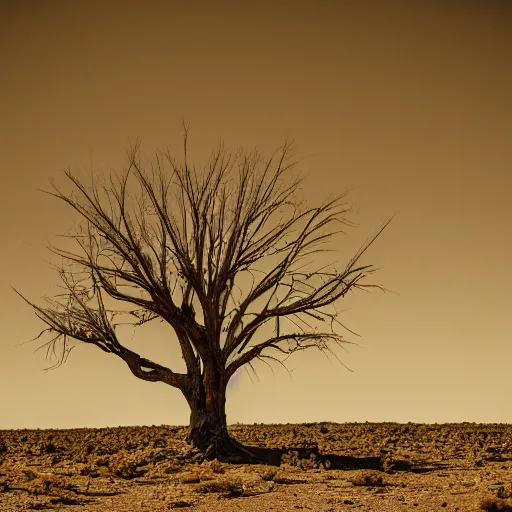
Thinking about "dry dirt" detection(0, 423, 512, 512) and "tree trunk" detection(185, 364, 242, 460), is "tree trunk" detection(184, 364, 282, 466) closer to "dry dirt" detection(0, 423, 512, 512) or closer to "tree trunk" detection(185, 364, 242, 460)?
"tree trunk" detection(185, 364, 242, 460)

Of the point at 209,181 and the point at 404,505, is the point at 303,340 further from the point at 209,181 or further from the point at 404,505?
the point at 404,505

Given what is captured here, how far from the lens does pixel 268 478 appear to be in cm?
1584

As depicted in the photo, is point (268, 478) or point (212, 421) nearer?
point (268, 478)

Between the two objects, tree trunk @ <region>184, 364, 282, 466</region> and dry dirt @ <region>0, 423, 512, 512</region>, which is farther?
tree trunk @ <region>184, 364, 282, 466</region>

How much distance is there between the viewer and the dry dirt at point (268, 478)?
12680 mm

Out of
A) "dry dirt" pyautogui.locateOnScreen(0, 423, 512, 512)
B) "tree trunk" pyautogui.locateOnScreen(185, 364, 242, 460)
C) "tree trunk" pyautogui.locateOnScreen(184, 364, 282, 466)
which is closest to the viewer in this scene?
"dry dirt" pyautogui.locateOnScreen(0, 423, 512, 512)

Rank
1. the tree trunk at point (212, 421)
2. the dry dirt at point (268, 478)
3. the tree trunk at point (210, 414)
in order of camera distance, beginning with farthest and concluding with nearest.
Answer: the tree trunk at point (210, 414), the tree trunk at point (212, 421), the dry dirt at point (268, 478)

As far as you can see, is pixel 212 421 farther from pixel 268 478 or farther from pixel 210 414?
pixel 268 478

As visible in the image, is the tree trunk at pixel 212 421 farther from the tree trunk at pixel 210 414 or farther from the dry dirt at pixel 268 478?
the dry dirt at pixel 268 478

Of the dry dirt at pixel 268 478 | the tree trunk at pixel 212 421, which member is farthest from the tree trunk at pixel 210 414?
the dry dirt at pixel 268 478

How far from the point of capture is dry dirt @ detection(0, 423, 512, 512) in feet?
41.6

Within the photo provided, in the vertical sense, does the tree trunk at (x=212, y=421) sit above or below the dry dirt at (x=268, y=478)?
above

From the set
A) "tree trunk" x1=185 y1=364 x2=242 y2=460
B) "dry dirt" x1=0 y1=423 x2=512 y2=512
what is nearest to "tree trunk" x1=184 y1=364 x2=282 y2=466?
"tree trunk" x1=185 y1=364 x2=242 y2=460

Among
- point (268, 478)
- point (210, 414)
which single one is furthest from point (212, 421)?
point (268, 478)
